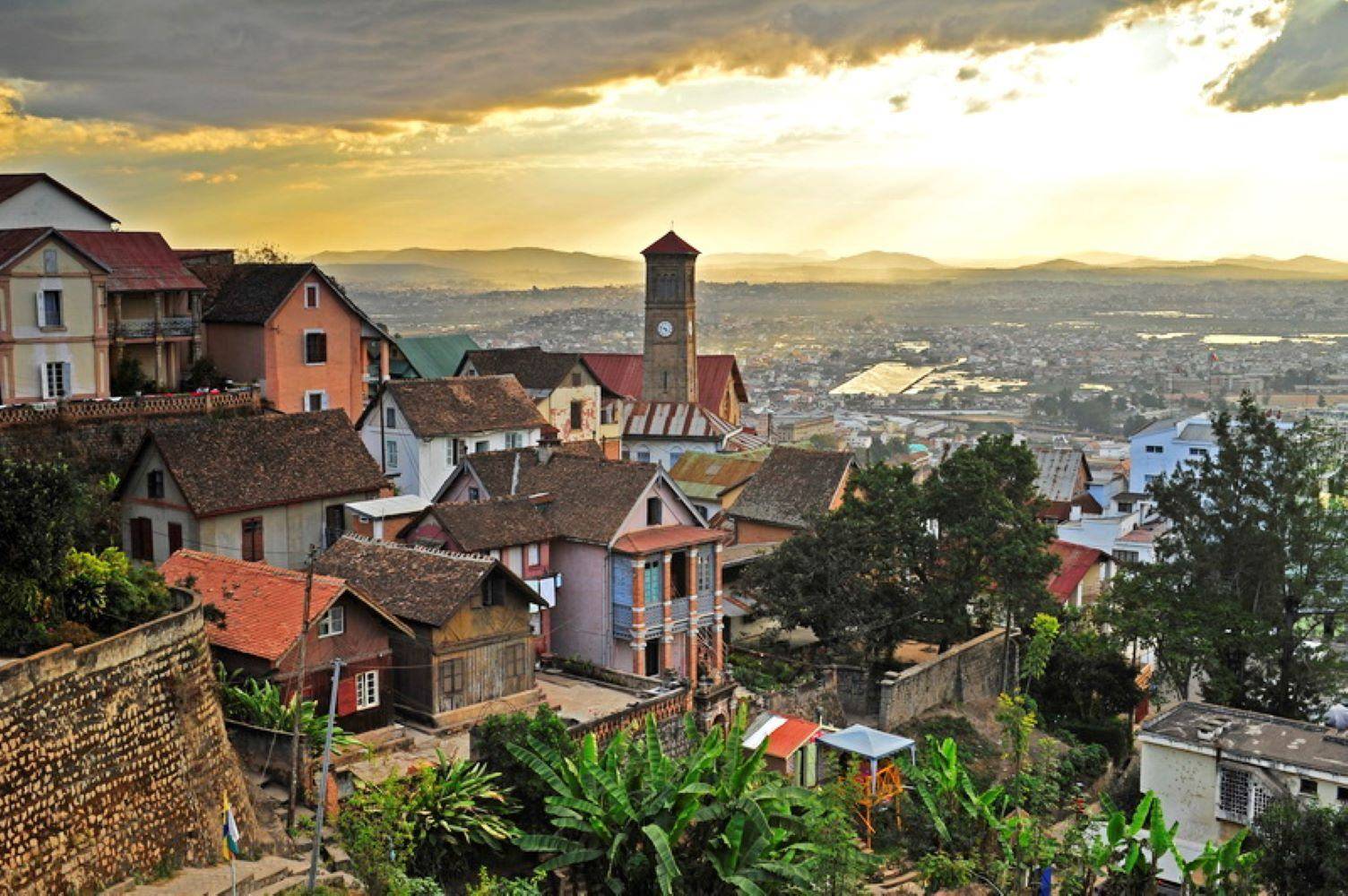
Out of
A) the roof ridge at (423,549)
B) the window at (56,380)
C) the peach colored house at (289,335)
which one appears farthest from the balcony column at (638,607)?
the window at (56,380)

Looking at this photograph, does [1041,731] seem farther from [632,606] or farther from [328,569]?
[328,569]

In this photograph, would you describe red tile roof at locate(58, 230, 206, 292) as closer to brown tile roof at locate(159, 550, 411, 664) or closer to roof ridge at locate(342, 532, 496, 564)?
roof ridge at locate(342, 532, 496, 564)

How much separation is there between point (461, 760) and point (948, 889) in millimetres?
10612

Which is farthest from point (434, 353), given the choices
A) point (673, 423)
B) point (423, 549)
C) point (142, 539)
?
point (423, 549)

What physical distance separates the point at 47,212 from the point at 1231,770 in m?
41.1

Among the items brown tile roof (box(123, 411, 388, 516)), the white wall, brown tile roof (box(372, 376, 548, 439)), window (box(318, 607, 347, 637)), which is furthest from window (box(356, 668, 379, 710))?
the white wall

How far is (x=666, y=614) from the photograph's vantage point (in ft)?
121

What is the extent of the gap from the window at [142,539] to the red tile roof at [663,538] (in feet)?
42.5

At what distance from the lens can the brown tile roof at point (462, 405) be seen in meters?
46.2

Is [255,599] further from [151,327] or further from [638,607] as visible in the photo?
[151,327]

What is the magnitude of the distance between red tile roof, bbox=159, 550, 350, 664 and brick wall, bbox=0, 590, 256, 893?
396 cm

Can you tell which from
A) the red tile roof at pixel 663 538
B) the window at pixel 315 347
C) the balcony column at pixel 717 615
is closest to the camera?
the red tile roof at pixel 663 538

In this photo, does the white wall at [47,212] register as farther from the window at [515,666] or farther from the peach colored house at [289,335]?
the window at [515,666]

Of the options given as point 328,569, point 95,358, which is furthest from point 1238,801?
point 95,358
